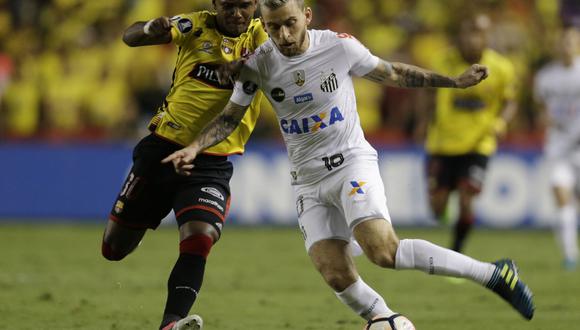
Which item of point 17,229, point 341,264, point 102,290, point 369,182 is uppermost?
point 369,182

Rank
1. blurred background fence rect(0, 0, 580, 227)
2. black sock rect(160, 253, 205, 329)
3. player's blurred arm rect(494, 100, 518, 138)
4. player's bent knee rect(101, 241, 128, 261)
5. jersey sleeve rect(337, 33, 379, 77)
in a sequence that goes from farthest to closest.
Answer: blurred background fence rect(0, 0, 580, 227) → player's blurred arm rect(494, 100, 518, 138) → player's bent knee rect(101, 241, 128, 261) → black sock rect(160, 253, 205, 329) → jersey sleeve rect(337, 33, 379, 77)

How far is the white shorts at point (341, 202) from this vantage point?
724 centimetres

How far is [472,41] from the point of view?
1343cm

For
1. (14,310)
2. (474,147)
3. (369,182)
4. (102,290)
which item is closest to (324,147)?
(369,182)

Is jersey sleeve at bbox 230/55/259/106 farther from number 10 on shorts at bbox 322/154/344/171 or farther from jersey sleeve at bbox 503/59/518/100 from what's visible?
jersey sleeve at bbox 503/59/518/100

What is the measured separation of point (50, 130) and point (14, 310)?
9952 millimetres

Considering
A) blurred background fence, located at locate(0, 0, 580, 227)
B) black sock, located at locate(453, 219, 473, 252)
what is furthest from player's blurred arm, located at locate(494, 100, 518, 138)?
blurred background fence, located at locate(0, 0, 580, 227)

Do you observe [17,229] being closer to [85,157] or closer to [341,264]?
[85,157]

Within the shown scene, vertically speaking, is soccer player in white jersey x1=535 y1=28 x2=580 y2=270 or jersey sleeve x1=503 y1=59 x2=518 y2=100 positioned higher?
jersey sleeve x1=503 y1=59 x2=518 y2=100

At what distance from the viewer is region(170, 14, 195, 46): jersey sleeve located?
7.78 m

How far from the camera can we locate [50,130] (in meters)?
19.3

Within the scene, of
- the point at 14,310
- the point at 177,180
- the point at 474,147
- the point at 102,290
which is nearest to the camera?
the point at 177,180

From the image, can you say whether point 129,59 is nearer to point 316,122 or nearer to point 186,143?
point 186,143

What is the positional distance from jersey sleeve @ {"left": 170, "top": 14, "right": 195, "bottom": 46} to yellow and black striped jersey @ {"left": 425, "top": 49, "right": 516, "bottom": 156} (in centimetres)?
622
